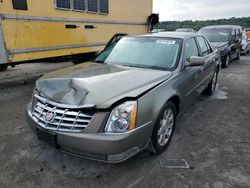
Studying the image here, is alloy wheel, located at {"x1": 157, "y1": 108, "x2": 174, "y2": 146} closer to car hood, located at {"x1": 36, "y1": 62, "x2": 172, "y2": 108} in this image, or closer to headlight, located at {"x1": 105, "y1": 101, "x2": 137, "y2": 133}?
car hood, located at {"x1": 36, "y1": 62, "x2": 172, "y2": 108}

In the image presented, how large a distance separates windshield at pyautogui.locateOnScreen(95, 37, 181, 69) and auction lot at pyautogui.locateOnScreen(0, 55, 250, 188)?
1.21 m

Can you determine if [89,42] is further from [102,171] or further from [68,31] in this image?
[102,171]

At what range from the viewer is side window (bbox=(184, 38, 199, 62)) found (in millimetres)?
3507

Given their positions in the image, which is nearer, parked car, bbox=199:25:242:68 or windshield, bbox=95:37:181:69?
windshield, bbox=95:37:181:69

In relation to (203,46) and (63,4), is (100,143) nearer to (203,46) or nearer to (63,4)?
(203,46)

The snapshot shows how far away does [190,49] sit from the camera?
149 inches

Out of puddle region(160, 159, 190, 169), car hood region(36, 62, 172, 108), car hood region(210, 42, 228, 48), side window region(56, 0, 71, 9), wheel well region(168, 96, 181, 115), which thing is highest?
side window region(56, 0, 71, 9)

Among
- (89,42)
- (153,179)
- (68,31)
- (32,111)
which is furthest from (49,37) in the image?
(153,179)

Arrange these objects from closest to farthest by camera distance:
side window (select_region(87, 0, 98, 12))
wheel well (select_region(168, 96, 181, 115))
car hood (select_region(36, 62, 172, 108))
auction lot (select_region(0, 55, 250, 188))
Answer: car hood (select_region(36, 62, 172, 108))
auction lot (select_region(0, 55, 250, 188))
wheel well (select_region(168, 96, 181, 115))
side window (select_region(87, 0, 98, 12))

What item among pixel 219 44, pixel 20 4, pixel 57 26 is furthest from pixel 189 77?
pixel 219 44

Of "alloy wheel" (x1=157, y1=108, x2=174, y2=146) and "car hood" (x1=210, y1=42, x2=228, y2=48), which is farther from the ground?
"car hood" (x1=210, y1=42, x2=228, y2=48)

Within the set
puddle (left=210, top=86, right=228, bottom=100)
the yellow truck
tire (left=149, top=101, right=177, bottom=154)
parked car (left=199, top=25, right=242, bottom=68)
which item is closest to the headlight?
tire (left=149, top=101, right=177, bottom=154)

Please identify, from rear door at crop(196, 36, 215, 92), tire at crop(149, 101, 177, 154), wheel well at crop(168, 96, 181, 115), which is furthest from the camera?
rear door at crop(196, 36, 215, 92)

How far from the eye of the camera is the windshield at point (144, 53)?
130 inches
